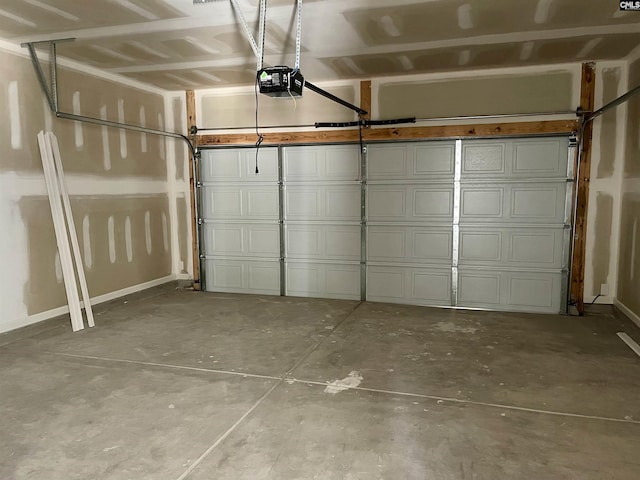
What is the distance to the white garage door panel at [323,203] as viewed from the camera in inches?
228

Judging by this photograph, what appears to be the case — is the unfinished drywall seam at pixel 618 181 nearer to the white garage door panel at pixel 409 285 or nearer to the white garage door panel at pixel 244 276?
the white garage door panel at pixel 409 285

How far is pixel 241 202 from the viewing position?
625 cm

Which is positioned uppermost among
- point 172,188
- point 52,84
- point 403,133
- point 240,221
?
point 52,84

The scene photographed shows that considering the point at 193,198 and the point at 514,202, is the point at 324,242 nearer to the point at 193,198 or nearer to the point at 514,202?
the point at 193,198

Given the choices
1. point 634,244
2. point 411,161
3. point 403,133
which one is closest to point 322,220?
point 411,161

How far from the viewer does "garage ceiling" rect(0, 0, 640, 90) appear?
11.1 ft

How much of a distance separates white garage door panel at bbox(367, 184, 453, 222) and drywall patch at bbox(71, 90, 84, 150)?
10.9ft

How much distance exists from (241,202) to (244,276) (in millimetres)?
1018

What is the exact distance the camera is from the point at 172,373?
3465 millimetres

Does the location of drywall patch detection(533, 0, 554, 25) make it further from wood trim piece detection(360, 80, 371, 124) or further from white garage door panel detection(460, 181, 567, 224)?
wood trim piece detection(360, 80, 371, 124)

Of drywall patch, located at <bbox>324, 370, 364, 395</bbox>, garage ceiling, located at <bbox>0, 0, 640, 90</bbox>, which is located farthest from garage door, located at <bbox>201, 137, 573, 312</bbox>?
drywall patch, located at <bbox>324, 370, 364, 395</bbox>

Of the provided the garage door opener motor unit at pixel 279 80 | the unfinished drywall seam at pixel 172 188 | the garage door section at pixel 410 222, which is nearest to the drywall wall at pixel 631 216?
the garage door section at pixel 410 222

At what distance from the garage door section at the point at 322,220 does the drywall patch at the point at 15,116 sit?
2896mm

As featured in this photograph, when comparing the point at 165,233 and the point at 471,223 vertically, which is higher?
the point at 471,223
